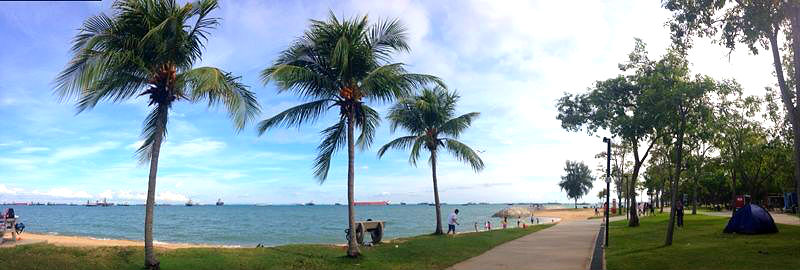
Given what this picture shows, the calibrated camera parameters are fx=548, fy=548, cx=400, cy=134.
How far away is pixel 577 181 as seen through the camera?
125125mm

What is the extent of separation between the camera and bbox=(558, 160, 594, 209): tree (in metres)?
125

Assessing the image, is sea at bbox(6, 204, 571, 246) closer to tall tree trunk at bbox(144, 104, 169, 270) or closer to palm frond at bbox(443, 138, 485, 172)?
palm frond at bbox(443, 138, 485, 172)

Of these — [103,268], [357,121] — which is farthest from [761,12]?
[103,268]

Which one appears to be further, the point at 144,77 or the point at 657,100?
the point at 657,100

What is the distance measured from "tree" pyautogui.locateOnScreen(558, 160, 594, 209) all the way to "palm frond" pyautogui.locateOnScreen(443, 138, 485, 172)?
349ft

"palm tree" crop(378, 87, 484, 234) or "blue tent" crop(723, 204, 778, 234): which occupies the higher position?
"palm tree" crop(378, 87, 484, 234)

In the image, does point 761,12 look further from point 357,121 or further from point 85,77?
point 85,77

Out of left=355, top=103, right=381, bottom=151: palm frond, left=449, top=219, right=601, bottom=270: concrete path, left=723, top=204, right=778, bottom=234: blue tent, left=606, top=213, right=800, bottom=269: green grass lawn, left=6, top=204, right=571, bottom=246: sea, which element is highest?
left=355, top=103, right=381, bottom=151: palm frond

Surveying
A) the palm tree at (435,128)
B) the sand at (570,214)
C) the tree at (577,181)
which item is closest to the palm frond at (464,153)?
the palm tree at (435,128)

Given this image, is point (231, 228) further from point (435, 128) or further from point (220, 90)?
point (220, 90)

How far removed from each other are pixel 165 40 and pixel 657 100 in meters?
15.1

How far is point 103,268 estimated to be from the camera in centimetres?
1116

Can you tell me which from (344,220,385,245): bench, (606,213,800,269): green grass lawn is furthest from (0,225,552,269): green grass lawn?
(606,213,800,269): green grass lawn

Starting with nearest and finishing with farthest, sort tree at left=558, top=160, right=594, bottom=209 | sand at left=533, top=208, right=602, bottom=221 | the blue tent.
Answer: the blue tent < sand at left=533, top=208, right=602, bottom=221 < tree at left=558, top=160, right=594, bottom=209
